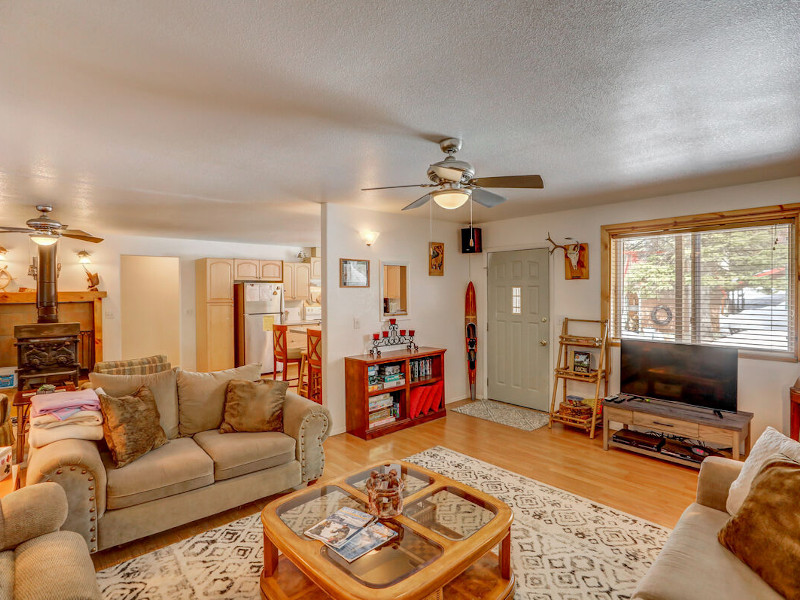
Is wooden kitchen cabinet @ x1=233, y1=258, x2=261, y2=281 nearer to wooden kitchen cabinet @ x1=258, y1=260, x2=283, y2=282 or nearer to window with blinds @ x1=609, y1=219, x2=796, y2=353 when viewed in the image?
wooden kitchen cabinet @ x1=258, y1=260, x2=283, y2=282

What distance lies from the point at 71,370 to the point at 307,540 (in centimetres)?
514

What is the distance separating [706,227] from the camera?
398 cm

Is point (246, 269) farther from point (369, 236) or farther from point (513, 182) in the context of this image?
point (513, 182)

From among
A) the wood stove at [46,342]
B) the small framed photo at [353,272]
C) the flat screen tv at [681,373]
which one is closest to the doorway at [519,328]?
the flat screen tv at [681,373]

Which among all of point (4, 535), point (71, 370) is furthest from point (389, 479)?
point (71, 370)

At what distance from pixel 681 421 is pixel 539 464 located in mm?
1235

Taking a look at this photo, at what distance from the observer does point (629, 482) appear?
3.36 meters

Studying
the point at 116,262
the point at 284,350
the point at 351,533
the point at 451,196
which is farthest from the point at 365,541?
the point at 116,262

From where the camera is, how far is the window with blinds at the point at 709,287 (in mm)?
3652

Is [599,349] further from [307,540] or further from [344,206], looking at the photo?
[307,540]

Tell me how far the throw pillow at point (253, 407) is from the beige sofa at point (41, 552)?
1298 millimetres

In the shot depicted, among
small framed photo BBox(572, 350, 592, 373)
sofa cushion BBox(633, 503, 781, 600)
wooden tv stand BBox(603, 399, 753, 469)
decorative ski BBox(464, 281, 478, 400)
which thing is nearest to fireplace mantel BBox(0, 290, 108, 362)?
decorative ski BBox(464, 281, 478, 400)

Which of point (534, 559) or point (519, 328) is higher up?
point (519, 328)

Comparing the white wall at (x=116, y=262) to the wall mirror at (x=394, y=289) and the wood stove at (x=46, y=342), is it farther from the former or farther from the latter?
the wall mirror at (x=394, y=289)
